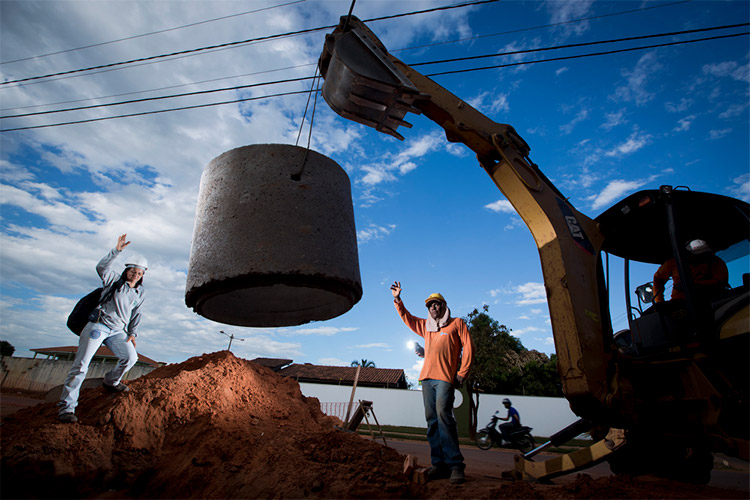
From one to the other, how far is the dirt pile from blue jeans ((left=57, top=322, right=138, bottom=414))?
0.27 metres

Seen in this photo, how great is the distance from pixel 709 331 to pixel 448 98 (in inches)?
137

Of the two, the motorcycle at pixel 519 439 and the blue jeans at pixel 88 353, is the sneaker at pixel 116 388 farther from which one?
the motorcycle at pixel 519 439

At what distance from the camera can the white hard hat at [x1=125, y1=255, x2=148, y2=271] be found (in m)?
4.56

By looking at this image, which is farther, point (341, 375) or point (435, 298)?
point (341, 375)

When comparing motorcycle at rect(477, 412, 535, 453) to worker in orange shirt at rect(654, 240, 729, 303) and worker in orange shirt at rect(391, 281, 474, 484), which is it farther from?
worker in orange shirt at rect(654, 240, 729, 303)

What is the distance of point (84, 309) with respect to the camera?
4.25 meters

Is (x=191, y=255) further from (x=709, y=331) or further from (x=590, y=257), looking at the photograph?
(x=709, y=331)

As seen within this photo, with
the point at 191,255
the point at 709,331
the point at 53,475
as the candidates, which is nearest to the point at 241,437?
the point at 53,475

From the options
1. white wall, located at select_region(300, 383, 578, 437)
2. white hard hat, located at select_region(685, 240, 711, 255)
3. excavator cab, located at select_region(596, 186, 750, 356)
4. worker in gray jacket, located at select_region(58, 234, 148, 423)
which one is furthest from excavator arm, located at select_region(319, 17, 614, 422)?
white wall, located at select_region(300, 383, 578, 437)

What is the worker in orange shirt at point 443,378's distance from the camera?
3803 millimetres

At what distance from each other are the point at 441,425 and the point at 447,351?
2.47 feet

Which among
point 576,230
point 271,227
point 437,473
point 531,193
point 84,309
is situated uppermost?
point 531,193

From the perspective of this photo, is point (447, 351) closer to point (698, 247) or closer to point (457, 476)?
point (457, 476)

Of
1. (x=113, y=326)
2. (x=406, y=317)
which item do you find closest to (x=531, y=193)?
(x=406, y=317)
